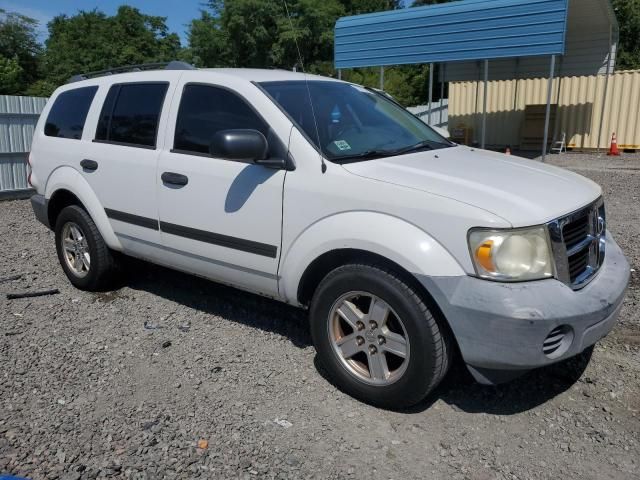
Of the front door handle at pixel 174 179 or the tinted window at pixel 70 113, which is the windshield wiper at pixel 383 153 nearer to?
the front door handle at pixel 174 179

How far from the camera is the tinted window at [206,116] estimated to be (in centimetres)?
369

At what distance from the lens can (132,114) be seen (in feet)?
14.5

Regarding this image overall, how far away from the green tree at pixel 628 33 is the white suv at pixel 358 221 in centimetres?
3002

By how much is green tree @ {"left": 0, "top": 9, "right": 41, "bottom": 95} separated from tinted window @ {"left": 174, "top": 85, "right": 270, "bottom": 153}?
4484 cm

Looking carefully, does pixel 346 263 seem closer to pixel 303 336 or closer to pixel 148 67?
pixel 303 336

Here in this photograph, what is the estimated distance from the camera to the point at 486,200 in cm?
280

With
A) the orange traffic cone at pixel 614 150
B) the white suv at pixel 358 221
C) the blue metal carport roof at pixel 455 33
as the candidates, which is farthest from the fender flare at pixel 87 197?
the orange traffic cone at pixel 614 150

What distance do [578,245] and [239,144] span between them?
1899 millimetres

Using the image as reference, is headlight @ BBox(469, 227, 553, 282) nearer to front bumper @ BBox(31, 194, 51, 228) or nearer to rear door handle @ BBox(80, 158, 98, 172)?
rear door handle @ BBox(80, 158, 98, 172)

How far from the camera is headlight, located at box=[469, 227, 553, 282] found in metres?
2.70

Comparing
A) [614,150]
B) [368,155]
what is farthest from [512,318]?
[614,150]

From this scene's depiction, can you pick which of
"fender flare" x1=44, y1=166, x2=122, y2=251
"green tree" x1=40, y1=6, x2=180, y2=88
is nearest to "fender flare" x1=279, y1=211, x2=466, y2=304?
"fender flare" x1=44, y1=166, x2=122, y2=251

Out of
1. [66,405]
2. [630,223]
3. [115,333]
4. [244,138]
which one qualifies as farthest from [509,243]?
[630,223]

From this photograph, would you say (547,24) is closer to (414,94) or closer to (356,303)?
(356,303)
